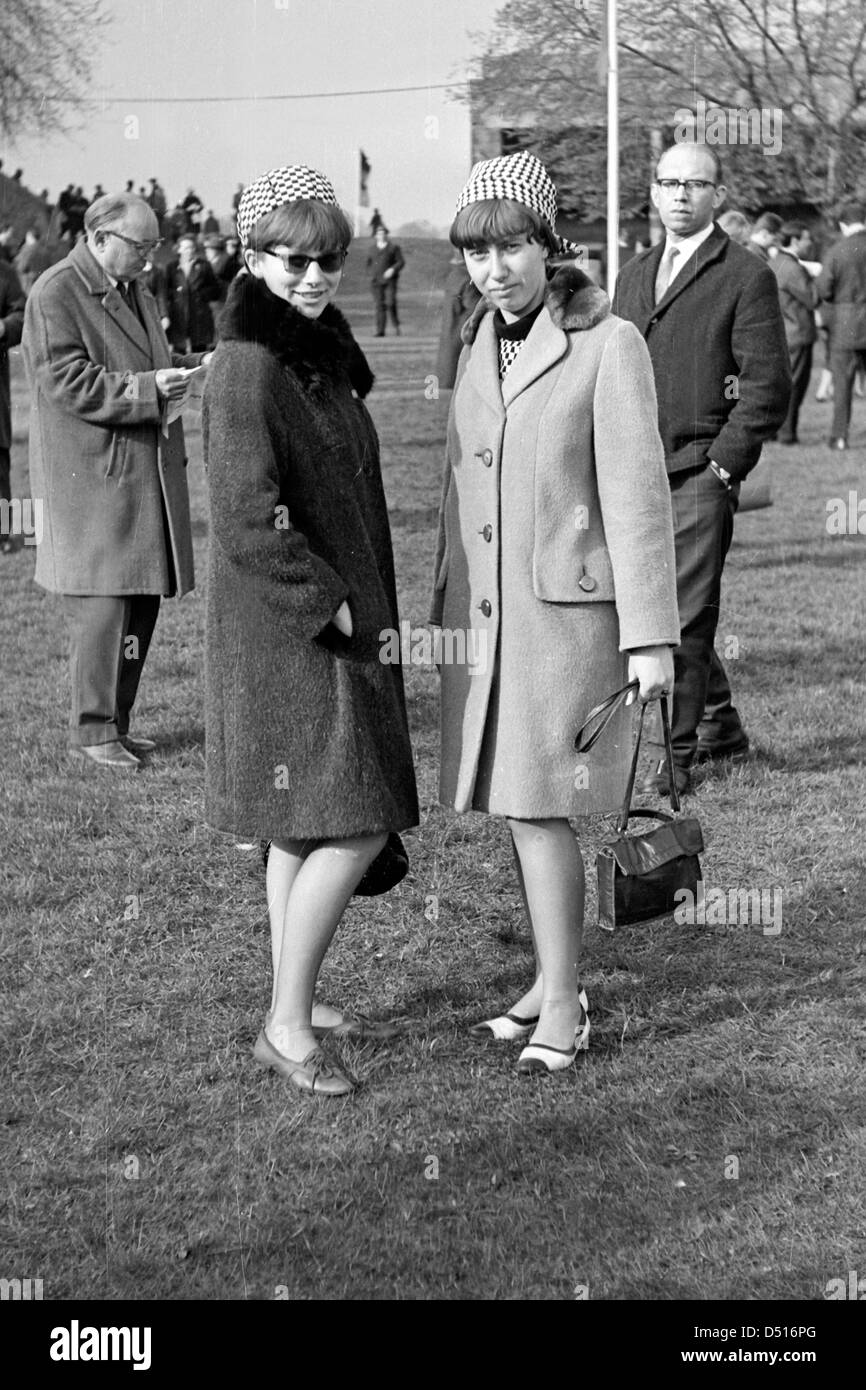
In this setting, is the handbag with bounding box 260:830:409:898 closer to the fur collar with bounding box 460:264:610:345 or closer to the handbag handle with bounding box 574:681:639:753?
the handbag handle with bounding box 574:681:639:753

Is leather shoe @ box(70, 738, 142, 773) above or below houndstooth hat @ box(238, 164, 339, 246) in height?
below

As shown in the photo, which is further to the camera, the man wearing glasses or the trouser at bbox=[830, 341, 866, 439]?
the trouser at bbox=[830, 341, 866, 439]

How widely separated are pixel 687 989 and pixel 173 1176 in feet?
4.99

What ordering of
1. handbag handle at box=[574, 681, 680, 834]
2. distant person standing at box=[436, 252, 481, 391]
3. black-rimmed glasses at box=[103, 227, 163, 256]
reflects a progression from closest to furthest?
handbag handle at box=[574, 681, 680, 834]
black-rimmed glasses at box=[103, 227, 163, 256]
distant person standing at box=[436, 252, 481, 391]

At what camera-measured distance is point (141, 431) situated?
21.2ft

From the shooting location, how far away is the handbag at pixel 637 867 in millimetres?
3684

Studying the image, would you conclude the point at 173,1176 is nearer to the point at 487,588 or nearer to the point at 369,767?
the point at 369,767

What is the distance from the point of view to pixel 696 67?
25234mm

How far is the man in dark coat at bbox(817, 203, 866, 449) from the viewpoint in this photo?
15891 millimetres

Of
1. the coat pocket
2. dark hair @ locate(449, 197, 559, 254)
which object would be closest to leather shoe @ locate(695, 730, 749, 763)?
the coat pocket

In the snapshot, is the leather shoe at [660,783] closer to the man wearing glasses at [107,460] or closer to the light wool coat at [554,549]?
the man wearing glasses at [107,460]

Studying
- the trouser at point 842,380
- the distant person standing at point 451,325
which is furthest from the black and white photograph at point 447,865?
the trouser at point 842,380

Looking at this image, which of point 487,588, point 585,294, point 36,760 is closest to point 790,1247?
point 487,588

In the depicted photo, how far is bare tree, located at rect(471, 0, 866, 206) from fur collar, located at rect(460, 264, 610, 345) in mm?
22270
